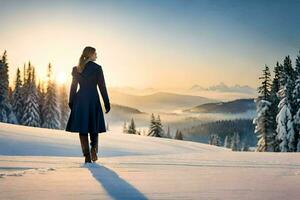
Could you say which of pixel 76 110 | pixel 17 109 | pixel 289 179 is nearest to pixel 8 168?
pixel 76 110

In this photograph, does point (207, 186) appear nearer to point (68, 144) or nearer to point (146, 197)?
point (146, 197)

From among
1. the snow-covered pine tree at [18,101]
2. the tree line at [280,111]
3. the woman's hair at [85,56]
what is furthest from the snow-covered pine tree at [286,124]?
the snow-covered pine tree at [18,101]

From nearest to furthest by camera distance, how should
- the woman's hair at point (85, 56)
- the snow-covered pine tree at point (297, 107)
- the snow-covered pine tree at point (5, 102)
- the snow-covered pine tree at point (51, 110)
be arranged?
the woman's hair at point (85, 56) → the snow-covered pine tree at point (297, 107) → the snow-covered pine tree at point (5, 102) → the snow-covered pine tree at point (51, 110)

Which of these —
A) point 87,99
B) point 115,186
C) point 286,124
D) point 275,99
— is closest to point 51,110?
point 275,99

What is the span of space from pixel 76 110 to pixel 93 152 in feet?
3.10

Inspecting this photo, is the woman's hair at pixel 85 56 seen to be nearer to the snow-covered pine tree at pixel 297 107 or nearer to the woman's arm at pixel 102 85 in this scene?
the woman's arm at pixel 102 85

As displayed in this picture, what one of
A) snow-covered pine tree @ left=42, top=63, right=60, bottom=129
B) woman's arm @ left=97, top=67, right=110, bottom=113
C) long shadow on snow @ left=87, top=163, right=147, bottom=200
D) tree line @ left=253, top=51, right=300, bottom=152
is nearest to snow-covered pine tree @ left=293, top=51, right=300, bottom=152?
tree line @ left=253, top=51, right=300, bottom=152

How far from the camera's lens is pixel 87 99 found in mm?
9102

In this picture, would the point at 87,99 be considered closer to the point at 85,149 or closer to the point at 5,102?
the point at 85,149

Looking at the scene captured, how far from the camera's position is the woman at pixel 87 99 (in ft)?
29.6

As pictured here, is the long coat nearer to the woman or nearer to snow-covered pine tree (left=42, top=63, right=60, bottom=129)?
the woman

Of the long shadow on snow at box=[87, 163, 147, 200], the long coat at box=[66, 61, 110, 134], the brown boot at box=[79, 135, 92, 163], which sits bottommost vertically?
the long shadow on snow at box=[87, 163, 147, 200]

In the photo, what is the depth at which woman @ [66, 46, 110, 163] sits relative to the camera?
29.6 feet

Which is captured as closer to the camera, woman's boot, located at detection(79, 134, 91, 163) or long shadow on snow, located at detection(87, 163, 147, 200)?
long shadow on snow, located at detection(87, 163, 147, 200)
